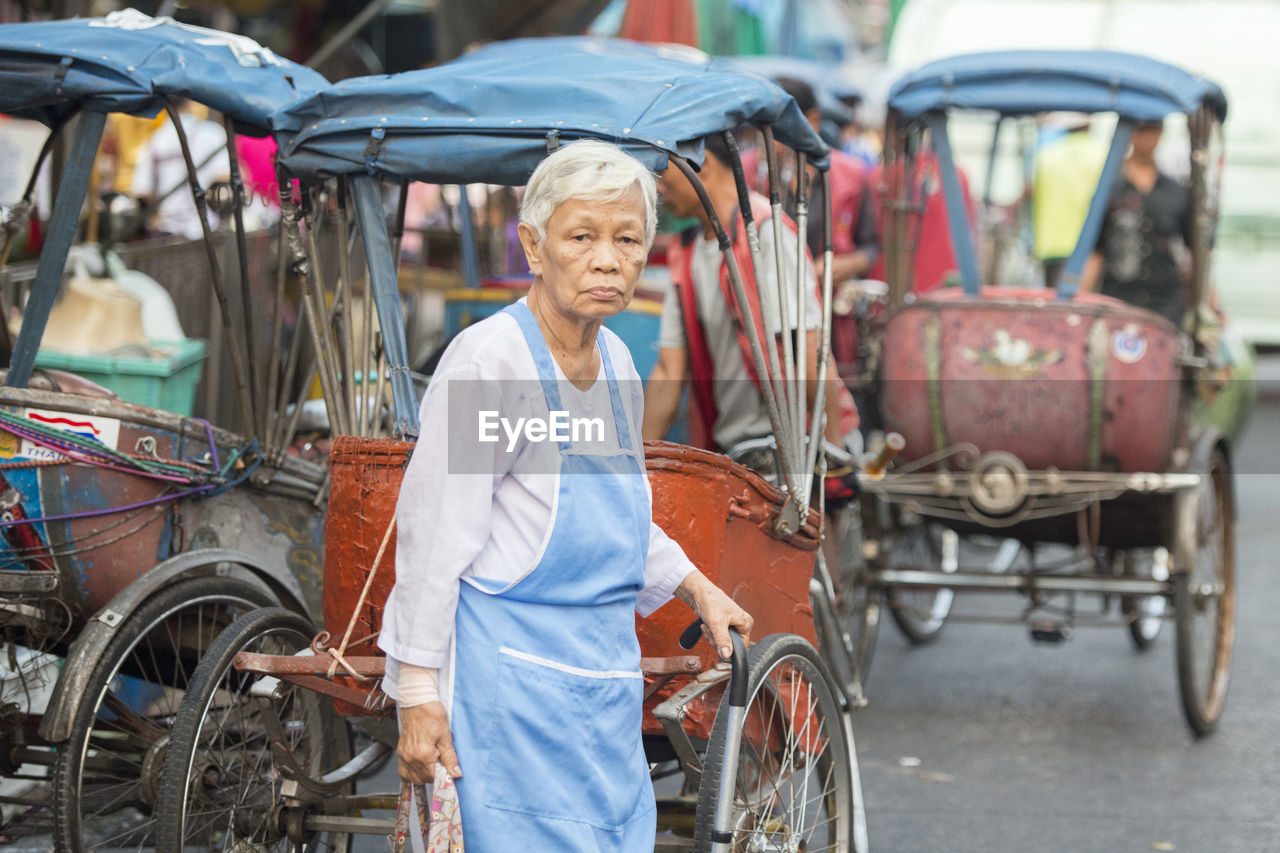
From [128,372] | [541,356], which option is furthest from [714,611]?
[128,372]

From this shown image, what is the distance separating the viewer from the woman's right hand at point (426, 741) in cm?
239

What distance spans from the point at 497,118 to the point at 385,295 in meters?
0.49

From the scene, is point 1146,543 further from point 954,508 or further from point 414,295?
point 414,295

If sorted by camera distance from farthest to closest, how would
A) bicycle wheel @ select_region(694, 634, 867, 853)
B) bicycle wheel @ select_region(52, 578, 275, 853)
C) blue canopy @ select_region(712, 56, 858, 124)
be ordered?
blue canopy @ select_region(712, 56, 858, 124), bicycle wheel @ select_region(52, 578, 275, 853), bicycle wheel @ select_region(694, 634, 867, 853)

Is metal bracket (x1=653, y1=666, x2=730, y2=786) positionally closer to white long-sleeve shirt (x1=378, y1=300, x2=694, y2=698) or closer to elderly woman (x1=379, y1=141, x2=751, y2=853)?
elderly woman (x1=379, y1=141, x2=751, y2=853)

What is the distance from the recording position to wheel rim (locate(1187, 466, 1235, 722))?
548cm

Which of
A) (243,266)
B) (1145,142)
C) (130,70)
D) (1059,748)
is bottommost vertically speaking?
(1059,748)

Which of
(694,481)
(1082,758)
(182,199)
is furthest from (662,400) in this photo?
(182,199)

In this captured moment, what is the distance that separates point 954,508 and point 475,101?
289 cm

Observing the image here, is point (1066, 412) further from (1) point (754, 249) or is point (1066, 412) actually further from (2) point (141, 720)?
(2) point (141, 720)

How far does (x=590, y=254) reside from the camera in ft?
8.19

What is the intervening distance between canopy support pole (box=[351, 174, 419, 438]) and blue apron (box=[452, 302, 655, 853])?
2.97 feet

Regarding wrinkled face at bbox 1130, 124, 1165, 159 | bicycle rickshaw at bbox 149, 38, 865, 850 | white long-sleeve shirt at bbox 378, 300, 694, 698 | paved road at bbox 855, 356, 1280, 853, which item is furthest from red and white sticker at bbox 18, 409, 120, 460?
wrinkled face at bbox 1130, 124, 1165, 159

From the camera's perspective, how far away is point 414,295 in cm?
742
